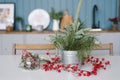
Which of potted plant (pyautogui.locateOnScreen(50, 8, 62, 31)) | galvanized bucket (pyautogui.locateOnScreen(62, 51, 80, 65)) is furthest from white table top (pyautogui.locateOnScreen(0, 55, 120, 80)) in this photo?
potted plant (pyautogui.locateOnScreen(50, 8, 62, 31))

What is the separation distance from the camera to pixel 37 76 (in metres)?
1.50

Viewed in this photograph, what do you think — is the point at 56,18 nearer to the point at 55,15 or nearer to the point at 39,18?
the point at 55,15

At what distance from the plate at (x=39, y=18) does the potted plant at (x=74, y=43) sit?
87.0 inches

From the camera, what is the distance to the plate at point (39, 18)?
3920 mm

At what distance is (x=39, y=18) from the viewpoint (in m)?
3.94

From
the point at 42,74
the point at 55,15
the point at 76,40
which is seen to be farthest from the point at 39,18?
the point at 42,74

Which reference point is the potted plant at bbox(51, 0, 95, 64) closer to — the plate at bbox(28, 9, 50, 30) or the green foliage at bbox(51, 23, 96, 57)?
the green foliage at bbox(51, 23, 96, 57)

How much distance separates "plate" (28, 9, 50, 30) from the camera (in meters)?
3.92

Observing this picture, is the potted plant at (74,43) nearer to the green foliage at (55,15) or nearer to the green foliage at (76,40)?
the green foliage at (76,40)

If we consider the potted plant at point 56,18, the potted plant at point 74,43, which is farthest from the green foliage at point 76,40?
the potted plant at point 56,18

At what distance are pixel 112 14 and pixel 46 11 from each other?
1.03m

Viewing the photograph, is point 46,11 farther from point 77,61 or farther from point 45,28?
point 77,61

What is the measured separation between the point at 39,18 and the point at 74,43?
2307mm

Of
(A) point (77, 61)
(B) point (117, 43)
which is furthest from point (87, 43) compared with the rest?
(B) point (117, 43)
